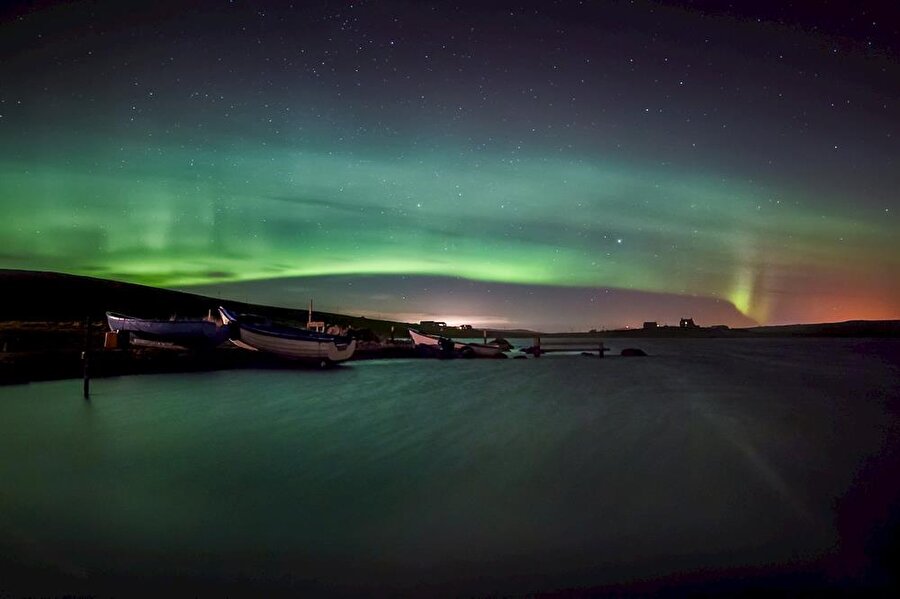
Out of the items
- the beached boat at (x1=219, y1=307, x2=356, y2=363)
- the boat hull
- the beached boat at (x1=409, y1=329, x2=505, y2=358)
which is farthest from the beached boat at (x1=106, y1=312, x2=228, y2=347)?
the beached boat at (x1=409, y1=329, x2=505, y2=358)

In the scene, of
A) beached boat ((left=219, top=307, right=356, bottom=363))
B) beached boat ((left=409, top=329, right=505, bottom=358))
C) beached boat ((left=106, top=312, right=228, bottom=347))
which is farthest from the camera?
beached boat ((left=409, top=329, right=505, bottom=358))

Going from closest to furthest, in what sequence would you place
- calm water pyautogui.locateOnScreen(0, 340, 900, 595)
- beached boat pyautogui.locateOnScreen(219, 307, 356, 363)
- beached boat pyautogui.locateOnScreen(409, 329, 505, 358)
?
calm water pyautogui.locateOnScreen(0, 340, 900, 595) < beached boat pyautogui.locateOnScreen(219, 307, 356, 363) < beached boat pyautogui.locateOnScreen(409, 329, 505, 358)

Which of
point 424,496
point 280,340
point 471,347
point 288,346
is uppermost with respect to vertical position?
point 280,340

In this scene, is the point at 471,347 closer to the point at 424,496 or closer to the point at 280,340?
the point at 280,340

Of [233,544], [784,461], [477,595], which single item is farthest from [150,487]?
[784,461]

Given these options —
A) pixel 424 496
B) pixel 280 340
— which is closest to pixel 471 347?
pixel 280 340

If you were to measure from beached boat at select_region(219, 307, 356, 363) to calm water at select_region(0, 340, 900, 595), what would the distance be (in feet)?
82.3

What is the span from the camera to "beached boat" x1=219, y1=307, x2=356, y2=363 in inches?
2121

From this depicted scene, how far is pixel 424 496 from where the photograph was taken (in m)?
12.9

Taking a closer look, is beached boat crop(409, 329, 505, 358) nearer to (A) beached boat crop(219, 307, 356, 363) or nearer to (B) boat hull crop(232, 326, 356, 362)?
(B) boat hull crop(232, 326, 356, 362)

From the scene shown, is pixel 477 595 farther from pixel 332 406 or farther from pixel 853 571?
pixel 332 406

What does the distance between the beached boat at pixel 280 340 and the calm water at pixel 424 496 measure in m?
25.1

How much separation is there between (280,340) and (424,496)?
145 feet

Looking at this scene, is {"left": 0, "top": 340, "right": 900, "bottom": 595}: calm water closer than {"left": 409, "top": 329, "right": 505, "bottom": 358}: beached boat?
Yes
